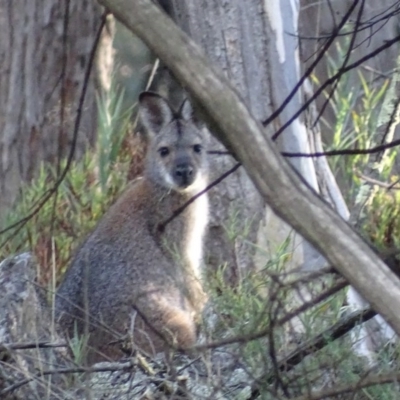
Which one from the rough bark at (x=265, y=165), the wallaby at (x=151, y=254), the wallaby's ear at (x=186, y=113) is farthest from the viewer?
the wallaby's ear at (x=186, y=113)

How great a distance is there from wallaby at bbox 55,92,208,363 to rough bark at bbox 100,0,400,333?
3070 millimetres

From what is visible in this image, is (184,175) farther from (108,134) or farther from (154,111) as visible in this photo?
(108,134)

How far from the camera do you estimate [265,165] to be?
2.68m

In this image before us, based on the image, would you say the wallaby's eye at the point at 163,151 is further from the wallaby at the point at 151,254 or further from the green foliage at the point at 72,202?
the green foliage at the point at 72,202

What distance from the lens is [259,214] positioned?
7.14 m

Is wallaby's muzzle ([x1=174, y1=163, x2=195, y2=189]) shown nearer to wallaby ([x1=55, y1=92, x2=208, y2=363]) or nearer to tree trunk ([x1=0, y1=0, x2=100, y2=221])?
wallaby ([x1=55, y1=92, x2=208, y2=363])

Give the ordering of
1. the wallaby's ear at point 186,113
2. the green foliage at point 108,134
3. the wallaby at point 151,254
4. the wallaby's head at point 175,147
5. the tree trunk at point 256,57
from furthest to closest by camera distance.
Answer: the green foliage at point 108,134 → the wallaby's ear at point 186,113 → the wallaby's head at point 175,147 → the tree trunk at point 256,57 → the wallaby at point 151,254

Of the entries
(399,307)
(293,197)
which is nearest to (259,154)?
(293,197)

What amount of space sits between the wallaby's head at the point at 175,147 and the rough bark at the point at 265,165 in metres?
4.38

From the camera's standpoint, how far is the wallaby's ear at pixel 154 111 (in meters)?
7.21

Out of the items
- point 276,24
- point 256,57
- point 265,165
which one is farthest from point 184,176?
point 265,165

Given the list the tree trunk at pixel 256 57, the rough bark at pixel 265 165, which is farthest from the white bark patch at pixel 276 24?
the rough bark at pixel 265 165

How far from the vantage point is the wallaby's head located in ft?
23.6

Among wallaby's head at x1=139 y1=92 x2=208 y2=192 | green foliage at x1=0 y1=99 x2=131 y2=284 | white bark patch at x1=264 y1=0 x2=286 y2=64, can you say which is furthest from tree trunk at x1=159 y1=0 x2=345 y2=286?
green foliage at x1=0 y1=99 x2=131 y2=284
